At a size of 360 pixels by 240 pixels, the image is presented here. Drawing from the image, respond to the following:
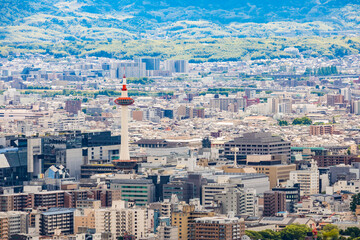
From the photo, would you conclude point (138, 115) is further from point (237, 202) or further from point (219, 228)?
point (219, 228)

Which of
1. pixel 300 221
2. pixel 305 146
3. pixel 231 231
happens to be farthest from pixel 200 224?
pixel 305 146

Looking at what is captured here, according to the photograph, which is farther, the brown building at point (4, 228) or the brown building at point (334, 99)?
the brown building at point (334, 99)

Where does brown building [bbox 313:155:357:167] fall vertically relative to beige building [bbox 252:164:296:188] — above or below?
above

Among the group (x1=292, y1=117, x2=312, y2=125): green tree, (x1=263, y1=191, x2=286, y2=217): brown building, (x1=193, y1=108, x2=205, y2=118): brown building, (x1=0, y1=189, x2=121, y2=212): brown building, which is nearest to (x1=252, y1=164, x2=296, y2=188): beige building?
(x1=263, y1=191, x2=286, y2=217): brown building

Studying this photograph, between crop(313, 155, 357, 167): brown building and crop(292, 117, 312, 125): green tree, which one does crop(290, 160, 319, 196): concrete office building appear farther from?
crop(292, 117, 312, 125): green tree

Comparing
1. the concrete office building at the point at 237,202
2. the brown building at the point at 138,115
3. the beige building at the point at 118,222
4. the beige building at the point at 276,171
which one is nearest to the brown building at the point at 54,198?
the concrete office building at the point at 237,202

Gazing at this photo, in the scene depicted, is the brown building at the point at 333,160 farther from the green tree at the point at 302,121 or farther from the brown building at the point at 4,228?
the green tree at the point at 302,121
